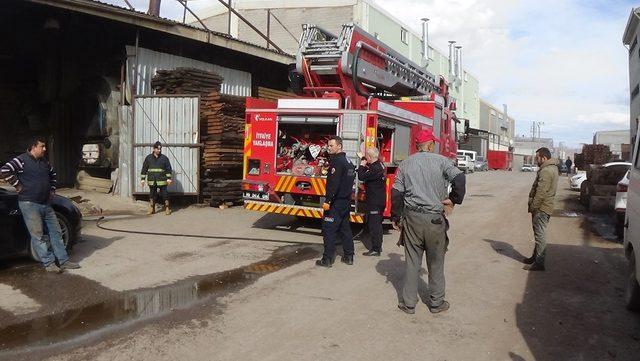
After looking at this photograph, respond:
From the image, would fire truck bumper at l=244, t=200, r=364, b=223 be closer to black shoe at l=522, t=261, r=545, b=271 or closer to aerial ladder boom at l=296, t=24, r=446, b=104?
aerial ladder boom at l=296, t=24, r=446, b=104

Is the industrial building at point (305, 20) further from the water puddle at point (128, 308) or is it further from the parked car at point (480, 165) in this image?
the water puddle at point (128, 308)

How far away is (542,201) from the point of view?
7.43 metres

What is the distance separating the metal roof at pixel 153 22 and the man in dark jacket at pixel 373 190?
23.1ft

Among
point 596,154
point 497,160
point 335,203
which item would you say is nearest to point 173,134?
point 335,203

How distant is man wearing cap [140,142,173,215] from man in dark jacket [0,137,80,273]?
5.10 meters

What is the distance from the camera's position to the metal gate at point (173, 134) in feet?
43.5

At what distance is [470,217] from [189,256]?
7.94m

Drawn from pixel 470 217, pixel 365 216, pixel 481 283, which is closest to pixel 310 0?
pixel 470 217

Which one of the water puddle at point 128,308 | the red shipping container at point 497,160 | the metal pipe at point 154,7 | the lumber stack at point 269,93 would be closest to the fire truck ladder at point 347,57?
the water puddle at point 128,308

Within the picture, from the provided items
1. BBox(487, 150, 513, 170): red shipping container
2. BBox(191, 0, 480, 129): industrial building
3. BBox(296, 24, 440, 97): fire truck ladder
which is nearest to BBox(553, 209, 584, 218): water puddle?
BBox(296, 24, 440, 97): fire truck ladder

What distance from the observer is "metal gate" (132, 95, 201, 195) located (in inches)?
522

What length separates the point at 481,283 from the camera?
6809 millimetres

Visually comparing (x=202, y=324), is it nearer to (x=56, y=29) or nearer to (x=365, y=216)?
(x=365, y=216)

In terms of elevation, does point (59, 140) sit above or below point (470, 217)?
above
